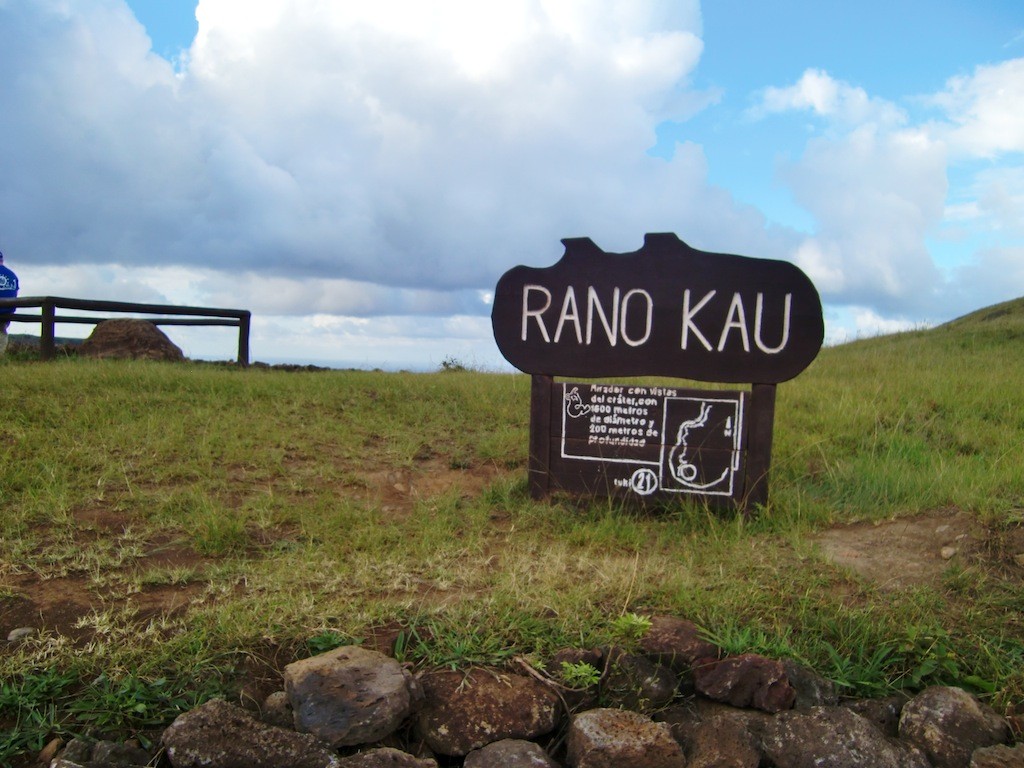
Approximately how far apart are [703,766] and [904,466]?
4.34 metres

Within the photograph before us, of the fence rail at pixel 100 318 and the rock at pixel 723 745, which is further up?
the fence rail at pixel 100 318

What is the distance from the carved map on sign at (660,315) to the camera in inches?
232

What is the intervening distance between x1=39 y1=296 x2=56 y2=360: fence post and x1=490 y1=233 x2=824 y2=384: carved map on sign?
27.3 ft

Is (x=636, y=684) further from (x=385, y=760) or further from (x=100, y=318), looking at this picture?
(x=100, y=318)

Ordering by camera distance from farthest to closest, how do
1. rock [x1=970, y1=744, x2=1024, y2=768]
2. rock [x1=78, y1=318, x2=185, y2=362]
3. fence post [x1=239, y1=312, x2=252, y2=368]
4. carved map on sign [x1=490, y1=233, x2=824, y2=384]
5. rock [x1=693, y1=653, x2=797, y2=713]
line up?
fence post [x1=239, y1=312, x2=252, y2=368], rock [x1=78, y1=318, x2=185, y2=362], carved map on sign [x1=490, y1=233, x2=824, y2=384], rock [x1=693, y1=653, x2=797, y2=713], rock [x1=970, y1=744, x2=1024, y2=768]

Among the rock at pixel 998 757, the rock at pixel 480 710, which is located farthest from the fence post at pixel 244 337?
the rock at pixel 998 757

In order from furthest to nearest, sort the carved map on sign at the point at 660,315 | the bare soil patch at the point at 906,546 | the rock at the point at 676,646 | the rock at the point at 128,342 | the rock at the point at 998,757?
the rock at the point at 128,342 < the carved map on sign at the point at 660,315 < the bare soil patch at the point at 906,546 < the rock at the point at 676,646 < the rock at the point at 998,757

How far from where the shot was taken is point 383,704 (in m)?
3.37

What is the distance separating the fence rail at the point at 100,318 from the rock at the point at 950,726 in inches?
430

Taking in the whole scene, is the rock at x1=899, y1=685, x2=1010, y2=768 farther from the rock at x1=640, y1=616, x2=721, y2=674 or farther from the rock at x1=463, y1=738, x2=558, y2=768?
the rock at x1=463, y1=738, x2=558, y2=768

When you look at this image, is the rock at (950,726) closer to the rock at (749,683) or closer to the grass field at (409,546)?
the grass field at (409,546)

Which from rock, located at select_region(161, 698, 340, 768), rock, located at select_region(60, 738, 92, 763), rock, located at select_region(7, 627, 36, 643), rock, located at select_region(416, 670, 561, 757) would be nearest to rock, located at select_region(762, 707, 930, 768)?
rock, located at select_region(416, 670, 561, 757)

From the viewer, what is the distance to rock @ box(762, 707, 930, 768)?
3.30 meters

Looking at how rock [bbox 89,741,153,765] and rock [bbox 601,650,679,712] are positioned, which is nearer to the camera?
rock [bbox 89,741,153,765]
